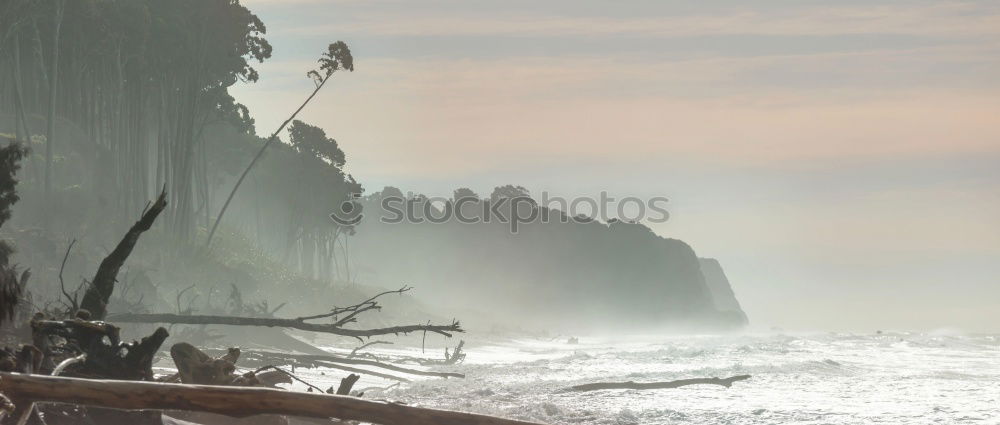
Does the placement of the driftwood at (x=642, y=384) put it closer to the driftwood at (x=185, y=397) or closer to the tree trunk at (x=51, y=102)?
the driftwood at (x=185, y=397)

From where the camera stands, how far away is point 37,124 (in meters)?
40.5

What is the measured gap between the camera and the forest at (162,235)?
623 cm

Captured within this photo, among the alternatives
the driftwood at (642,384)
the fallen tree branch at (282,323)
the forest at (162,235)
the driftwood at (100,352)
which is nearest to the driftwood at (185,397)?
the forest at (162,235)

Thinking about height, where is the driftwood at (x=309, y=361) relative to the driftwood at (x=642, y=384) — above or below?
above

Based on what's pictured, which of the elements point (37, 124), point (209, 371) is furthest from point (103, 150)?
point (209, 371)

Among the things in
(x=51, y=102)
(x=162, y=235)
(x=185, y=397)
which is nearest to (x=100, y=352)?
(x=185, y=397)

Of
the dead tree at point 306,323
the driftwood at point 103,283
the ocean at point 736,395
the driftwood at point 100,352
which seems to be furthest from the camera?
the ocean at point 736,395

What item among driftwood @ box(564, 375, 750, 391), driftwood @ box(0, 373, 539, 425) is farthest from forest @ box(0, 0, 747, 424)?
driftwood @ box(564, 375, 750, 391)

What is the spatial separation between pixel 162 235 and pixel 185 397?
122 ft

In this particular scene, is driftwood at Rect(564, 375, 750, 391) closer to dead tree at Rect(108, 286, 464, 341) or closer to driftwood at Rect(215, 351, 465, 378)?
driftwood at Rect(215, 351, 465, 378)

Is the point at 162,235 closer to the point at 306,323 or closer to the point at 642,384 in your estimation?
the point at 642,384

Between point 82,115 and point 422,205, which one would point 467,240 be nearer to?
point 422,205

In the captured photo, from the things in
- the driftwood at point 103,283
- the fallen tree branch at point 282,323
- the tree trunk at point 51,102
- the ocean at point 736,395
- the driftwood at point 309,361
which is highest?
the tree trunk at point 51,102

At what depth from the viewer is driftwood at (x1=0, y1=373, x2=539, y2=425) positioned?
4969 millimetres
